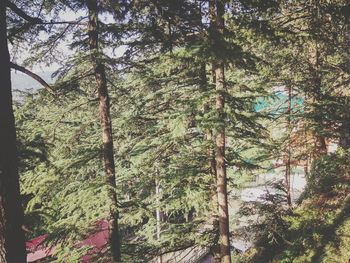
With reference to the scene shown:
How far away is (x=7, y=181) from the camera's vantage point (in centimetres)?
400

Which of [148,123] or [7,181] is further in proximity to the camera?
[148,123]

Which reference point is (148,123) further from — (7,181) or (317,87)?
(7,181)

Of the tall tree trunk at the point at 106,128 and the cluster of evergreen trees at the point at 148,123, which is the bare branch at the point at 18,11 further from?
the tall tree trunk at the point at 106,128

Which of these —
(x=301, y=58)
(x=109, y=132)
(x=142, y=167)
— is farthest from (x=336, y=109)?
(x=109, y=132)

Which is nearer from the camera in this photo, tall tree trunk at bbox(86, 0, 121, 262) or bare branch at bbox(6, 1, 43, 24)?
bare branch at bbox(6, 1, 43, 24)

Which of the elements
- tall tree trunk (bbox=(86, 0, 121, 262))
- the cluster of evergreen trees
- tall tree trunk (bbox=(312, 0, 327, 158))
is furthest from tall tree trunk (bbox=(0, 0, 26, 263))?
tall tree trunk (bbox=(312, 0, 327, 158))

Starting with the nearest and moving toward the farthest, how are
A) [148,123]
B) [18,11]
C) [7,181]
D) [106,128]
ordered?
[7,181]
[18,11]
[106,128]
[148,123]

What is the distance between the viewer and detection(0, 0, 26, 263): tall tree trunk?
3928 millimetres

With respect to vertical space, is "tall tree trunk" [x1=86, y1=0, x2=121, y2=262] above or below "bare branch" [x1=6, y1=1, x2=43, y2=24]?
below

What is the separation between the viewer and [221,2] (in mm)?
7160

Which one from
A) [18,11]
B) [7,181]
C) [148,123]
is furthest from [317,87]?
[7,181]

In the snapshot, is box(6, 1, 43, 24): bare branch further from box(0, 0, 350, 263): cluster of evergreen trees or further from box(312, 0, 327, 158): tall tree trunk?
box(312, 0, 327, 158): tall tree trunk

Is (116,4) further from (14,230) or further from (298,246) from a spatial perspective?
(298,246)

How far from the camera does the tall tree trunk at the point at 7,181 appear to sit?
12.9 feet
